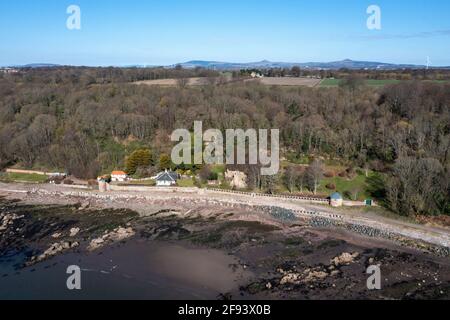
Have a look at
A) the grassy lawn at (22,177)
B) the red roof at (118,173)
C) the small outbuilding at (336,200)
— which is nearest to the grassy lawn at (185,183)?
the red roof at (118,173)

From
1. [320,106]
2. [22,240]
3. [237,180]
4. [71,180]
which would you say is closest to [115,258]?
[22,240]

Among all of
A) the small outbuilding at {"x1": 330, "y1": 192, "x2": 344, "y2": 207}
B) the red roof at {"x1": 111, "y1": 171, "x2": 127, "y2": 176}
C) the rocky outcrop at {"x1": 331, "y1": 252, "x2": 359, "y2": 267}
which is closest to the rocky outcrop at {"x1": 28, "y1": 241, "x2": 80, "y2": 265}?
the red roof at {"x1": 111, "y1": 171, "x2": 127, "y2": 176}

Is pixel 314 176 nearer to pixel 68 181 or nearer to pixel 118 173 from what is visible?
pixel 118 173

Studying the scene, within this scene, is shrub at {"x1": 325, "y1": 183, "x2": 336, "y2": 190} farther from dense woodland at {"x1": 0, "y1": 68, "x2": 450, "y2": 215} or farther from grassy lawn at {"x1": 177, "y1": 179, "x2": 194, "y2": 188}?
grassy lawn at {"x1": 177, "y1": 179, "x2": 194, "y2": 188}

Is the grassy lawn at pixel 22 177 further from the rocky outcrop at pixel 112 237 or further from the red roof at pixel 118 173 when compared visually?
the rocky outcrop at pixel 112 237

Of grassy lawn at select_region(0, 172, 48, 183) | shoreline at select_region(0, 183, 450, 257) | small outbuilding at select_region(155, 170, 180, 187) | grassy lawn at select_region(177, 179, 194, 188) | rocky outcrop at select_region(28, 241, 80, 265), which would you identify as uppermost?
small outbuilding at select_region(155, 170, 180, 187)
